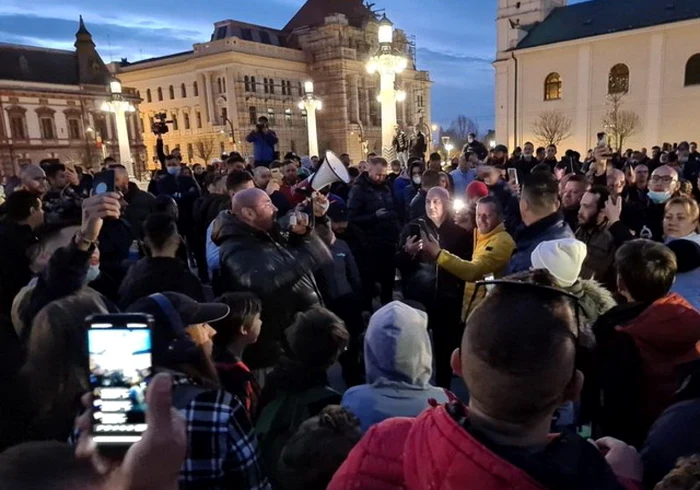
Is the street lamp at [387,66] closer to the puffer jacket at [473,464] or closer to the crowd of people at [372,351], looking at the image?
the crowd of people at [372,351]

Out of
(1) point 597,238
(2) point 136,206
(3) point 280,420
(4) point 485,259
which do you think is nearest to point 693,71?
(1) point 597,238

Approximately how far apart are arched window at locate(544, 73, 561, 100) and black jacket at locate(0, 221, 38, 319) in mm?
40275

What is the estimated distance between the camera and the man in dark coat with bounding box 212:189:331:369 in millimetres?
3465

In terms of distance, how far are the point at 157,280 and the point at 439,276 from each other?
228 centimetres

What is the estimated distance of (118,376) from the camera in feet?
4.21

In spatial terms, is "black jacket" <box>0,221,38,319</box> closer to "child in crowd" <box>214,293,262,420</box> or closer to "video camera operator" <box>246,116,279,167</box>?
"child in crowd" <box>214,293,262,420</box>

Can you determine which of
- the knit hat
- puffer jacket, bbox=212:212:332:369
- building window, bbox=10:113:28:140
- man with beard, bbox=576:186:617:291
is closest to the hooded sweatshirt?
puffer jacket, bbox=212:212:332:369

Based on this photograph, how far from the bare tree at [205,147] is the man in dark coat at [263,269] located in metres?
52.8

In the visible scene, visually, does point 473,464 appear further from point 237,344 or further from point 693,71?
point 693,71

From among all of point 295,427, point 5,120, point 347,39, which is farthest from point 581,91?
point 5,120

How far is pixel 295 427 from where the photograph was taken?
2.29 m

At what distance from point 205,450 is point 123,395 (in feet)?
1.85

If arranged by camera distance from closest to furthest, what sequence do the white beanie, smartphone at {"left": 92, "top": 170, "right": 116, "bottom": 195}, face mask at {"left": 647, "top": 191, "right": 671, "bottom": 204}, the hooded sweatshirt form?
the hooded sweatshirt, the white beanie, smartphone at {"left": 92, "top": 170, "right": 116, "bottom": 195}, face mask at {"left": 647, "top": 191, "right": 671, "bottom": 204}

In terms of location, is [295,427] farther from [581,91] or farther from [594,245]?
[581,91]
